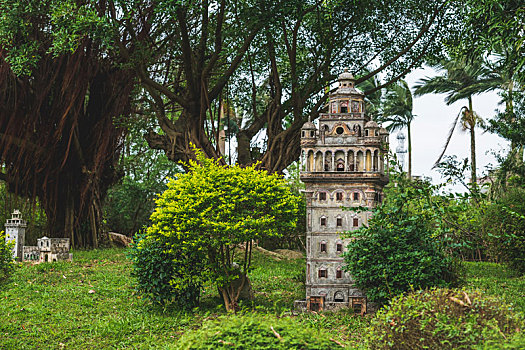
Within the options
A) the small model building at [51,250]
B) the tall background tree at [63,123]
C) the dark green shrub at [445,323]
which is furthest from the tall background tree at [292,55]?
the dark green shrub at [445,323]

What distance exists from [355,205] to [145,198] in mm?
14287

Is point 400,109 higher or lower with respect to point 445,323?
higher

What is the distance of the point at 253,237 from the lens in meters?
8.12

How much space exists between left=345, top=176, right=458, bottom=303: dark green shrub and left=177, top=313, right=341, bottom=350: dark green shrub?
3.86 meters

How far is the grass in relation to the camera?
23.6 feet

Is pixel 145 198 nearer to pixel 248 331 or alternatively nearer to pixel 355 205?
pixel 355 205

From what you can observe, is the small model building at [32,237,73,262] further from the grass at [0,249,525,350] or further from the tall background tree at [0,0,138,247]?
the tall background tree at [0,0,138,247]

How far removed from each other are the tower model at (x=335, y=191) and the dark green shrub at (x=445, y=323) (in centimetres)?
364

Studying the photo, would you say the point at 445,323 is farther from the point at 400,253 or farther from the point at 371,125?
the point at 371,125

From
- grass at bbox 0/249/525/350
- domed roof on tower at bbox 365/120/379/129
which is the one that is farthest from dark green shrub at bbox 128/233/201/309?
domed roof on tower at bbox 365/120/379/129

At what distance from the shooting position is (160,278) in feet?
27.7

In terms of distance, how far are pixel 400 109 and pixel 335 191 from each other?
19165mm

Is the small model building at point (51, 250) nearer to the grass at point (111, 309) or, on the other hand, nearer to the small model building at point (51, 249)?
the small model building at point (51, 249)

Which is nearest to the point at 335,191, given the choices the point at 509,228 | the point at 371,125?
the point at 371,125
